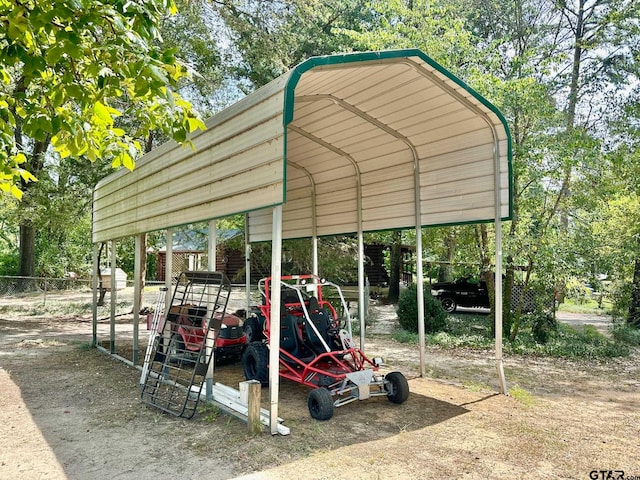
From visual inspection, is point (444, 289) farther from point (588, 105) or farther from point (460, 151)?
point (460, 151)

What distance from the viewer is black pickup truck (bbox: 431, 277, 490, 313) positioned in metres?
14.8

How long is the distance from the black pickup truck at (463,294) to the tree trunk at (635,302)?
421 cm

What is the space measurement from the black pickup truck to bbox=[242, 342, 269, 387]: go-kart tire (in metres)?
10.1

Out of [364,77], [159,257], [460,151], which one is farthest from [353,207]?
[159,257]

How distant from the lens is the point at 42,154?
1280 centimetres

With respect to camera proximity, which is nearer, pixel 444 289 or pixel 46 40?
pixel 46 40

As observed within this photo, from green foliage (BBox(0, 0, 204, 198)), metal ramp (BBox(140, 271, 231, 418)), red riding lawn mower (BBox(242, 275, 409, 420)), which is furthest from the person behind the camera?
metal ramp (BBox(140, 271, 231, 418))

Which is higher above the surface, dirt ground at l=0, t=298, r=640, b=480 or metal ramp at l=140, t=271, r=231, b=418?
metal ramp at l=140, t=271, r=231, b=418

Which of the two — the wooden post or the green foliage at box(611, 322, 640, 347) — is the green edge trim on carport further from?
the green foliage at box(611, 322, 640, 347)

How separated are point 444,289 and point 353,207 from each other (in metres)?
8.92

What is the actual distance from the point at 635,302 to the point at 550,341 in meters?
3.16

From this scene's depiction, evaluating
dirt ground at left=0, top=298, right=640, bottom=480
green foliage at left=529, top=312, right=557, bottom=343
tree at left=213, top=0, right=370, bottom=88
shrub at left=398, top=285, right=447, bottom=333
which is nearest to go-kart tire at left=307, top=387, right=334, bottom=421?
dirt ground at left=0, top=298, right=640, bottom=480

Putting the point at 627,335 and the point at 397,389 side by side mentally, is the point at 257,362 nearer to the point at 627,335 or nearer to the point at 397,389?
the point at 397,389

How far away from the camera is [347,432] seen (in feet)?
14.5
